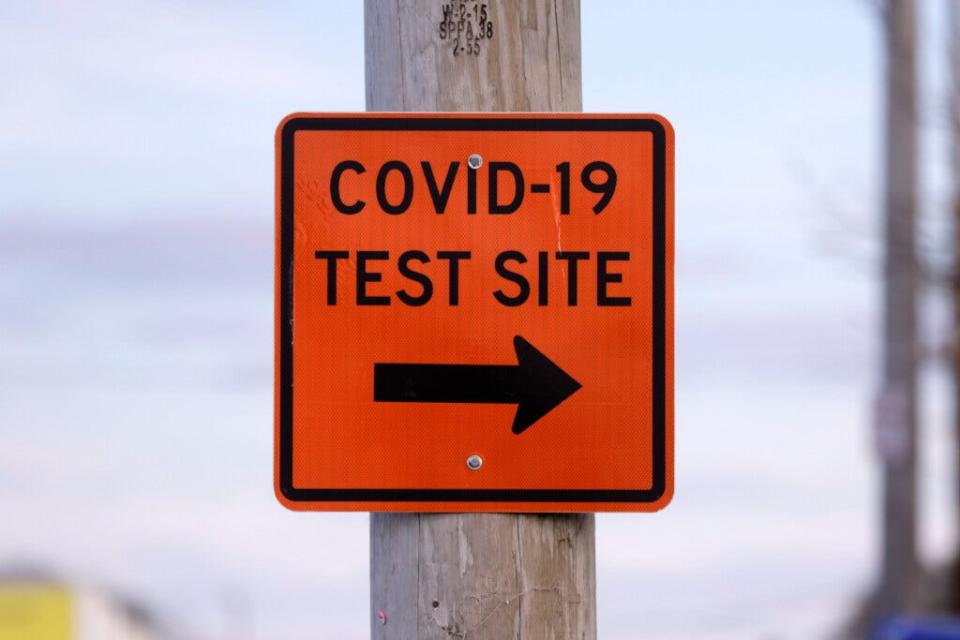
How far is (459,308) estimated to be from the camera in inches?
111

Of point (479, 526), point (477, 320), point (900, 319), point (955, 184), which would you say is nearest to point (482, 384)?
point (477, 320)

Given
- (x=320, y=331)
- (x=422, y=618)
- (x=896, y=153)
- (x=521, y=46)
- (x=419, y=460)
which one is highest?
(x=896, y=153)

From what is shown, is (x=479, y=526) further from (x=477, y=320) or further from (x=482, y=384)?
(x=477, y=320)

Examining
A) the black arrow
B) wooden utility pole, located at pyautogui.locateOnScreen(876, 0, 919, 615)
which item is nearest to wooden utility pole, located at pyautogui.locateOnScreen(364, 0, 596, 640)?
the black arrow

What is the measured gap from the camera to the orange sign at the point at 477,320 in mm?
2818

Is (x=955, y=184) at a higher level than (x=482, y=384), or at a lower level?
higher

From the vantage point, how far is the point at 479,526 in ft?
9.13

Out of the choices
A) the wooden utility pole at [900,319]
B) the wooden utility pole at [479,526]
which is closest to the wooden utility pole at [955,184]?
the wooden utility pole at [900,319]

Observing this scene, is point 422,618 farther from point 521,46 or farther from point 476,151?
point 521,46

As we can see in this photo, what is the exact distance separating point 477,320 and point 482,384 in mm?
120

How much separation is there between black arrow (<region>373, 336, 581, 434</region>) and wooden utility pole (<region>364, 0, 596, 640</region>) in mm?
211

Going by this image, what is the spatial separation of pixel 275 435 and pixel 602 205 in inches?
29.6

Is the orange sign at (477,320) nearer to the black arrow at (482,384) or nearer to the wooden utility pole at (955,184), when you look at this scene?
the black arrow at (482,384)

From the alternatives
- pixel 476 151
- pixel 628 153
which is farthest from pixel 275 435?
pixel 628 153
